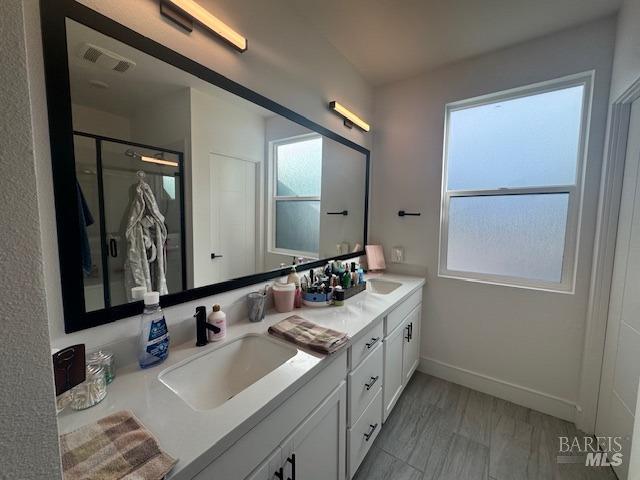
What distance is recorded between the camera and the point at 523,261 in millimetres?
1918

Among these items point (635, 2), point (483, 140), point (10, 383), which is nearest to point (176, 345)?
point (10, 383)

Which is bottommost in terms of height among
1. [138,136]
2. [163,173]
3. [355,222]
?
[355,222]

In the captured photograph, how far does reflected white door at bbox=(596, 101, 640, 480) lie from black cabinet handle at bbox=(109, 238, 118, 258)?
7.68 ft

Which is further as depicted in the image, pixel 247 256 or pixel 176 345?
pixel 247 256

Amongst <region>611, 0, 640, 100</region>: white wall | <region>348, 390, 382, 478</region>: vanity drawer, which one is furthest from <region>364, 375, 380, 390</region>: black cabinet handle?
<region>611, 0, 640, 100</region>: white wall

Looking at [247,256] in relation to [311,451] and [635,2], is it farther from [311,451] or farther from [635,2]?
[635,2]

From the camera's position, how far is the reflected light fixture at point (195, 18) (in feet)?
3.10

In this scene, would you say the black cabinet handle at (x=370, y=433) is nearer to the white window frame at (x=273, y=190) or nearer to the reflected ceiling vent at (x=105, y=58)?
the white window frame at (x=273, y=190)

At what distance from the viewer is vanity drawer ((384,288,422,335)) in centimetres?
156

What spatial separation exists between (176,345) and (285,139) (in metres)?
1.20

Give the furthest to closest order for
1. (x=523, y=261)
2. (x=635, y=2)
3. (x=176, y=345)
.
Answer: (x=523, y=261), (x=635, y=2), (x=176, y=345)

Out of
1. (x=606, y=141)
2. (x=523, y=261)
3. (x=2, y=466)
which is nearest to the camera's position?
(x=2, y=466)

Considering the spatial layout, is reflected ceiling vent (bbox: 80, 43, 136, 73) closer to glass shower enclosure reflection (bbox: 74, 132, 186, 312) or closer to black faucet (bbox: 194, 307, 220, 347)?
glass shower enclosure reflection (bbox: 74, 132, 186, 312)

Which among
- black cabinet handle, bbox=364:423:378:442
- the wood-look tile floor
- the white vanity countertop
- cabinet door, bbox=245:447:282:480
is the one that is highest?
the white vanity countertop
